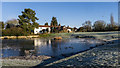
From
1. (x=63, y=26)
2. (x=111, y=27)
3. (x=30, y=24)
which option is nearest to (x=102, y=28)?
(x=111, y=27)

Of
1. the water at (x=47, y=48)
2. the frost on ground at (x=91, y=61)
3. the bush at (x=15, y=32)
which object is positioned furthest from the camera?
the bush at (x=15, y=32)

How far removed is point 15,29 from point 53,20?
30.2 metres

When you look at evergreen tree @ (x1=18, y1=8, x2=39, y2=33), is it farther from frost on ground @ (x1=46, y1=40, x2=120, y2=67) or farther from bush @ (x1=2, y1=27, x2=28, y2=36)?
frost on ground @ (x1=46, y1=40, x2=120, y2=67)

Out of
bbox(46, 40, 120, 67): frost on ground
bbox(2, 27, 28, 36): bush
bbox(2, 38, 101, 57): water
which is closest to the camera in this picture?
bbox(46, 40, 120, 67): frost on ground

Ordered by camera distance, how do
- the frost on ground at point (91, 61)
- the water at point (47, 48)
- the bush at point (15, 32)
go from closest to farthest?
the frost on ground at point (91, 61) → the water at point (47, 48) → the bush at point (15, 32)

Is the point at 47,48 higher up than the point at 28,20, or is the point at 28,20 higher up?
the point at 28,20

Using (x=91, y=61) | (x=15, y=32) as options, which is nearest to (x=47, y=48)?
(x=91, y=61)

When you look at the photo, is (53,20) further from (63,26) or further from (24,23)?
(24,23)

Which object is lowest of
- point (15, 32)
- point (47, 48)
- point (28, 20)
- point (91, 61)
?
point (47, 48)

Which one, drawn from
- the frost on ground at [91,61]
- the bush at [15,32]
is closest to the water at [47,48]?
the frost on ground at [91,61]

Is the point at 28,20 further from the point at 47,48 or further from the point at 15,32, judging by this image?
the point at 47,48

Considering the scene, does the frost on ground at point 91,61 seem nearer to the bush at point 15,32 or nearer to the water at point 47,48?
the water at point 47,48

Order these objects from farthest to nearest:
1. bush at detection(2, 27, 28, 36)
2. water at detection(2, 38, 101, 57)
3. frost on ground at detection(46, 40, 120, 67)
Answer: bush at detection(2, 27, 28, 36) < water at detection(2, 38, 101, 57) < frost on ground at detection(46, 40, 120, 67)

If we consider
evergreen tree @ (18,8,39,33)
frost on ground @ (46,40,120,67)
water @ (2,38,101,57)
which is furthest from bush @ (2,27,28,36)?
frost on ground @ (46,40,120,67)
